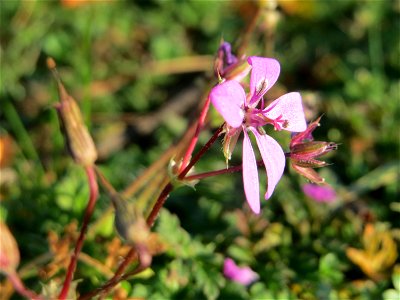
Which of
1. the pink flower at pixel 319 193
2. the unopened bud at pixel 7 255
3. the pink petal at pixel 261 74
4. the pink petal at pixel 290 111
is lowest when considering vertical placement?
the pink flower at pixel 319 193

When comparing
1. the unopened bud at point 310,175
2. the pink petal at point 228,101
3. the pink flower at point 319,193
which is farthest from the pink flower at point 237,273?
the pink petal at point 228,101

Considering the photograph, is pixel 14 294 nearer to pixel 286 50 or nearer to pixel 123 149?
pixel 123 149

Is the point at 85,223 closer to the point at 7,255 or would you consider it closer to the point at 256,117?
the point at 7,255

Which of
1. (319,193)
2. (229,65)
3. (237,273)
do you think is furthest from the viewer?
(319,193)

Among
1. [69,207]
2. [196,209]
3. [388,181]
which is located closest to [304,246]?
[196,209]

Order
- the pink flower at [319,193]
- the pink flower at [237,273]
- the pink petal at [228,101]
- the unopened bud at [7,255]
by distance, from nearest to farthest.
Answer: the pink petal at [228,101]
the unopened bud at [7,255]
the pink flower at [237,273]
the pink flower at [319,193]

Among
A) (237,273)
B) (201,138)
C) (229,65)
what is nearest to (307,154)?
(229,65)

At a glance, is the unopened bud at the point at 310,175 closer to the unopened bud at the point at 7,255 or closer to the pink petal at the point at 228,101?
the pink petal at the point at 228,101

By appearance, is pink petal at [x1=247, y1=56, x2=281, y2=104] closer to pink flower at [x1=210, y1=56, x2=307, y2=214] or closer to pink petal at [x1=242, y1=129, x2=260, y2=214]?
pink flower at [x1=210, y1=56, x2=307, y2=214]
